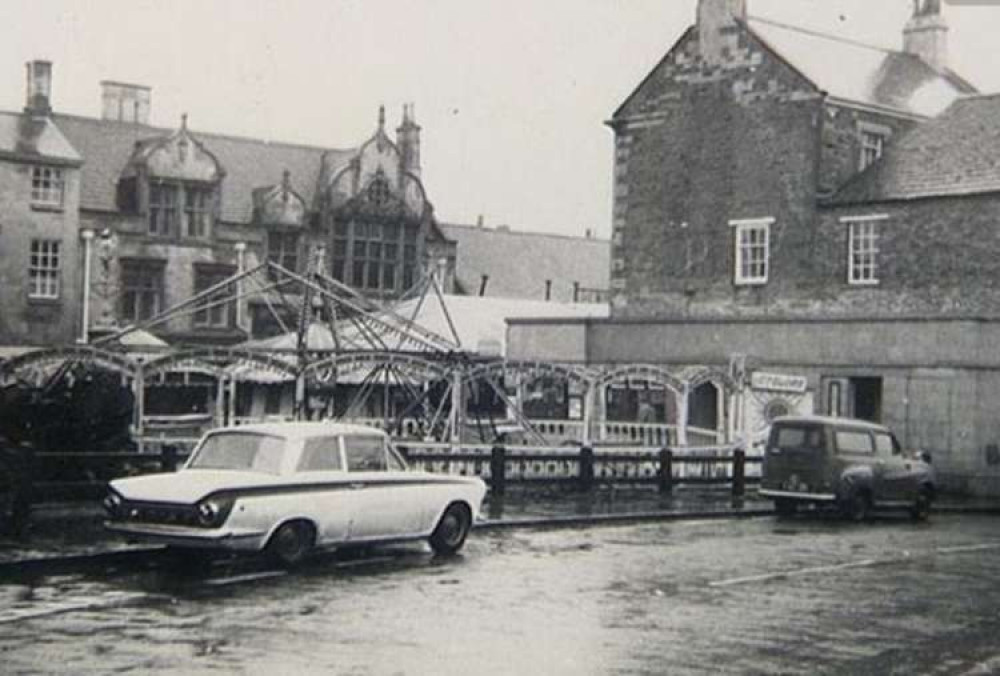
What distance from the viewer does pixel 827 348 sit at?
37.9 meters

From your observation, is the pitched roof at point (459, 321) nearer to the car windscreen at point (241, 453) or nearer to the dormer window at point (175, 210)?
the dormer window at point (175, 210)

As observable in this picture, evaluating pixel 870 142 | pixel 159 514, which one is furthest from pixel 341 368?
pixel 159 514

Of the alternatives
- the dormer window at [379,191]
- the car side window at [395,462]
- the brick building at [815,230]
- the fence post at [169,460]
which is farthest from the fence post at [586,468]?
the dormer window at [379,191]

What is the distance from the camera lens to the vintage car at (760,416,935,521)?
27.1 m

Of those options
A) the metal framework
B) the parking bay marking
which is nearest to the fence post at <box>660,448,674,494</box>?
the metal framework

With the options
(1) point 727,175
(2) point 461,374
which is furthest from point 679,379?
(1) point 727,175

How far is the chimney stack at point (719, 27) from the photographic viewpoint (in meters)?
41.8

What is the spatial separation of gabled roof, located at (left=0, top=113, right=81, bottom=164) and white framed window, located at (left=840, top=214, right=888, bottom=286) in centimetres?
2588

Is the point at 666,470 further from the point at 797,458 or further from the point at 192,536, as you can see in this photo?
the point at 192,536

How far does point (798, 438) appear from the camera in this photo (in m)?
27.8

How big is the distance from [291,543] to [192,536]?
4.00 feet

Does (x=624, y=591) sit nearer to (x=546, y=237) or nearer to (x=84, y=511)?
(x=84, y=511)

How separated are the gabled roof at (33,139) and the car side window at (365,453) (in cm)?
3562

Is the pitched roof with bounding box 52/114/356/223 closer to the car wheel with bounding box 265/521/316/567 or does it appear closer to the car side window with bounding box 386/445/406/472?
the car side window with bounding box 386/445/406/472
